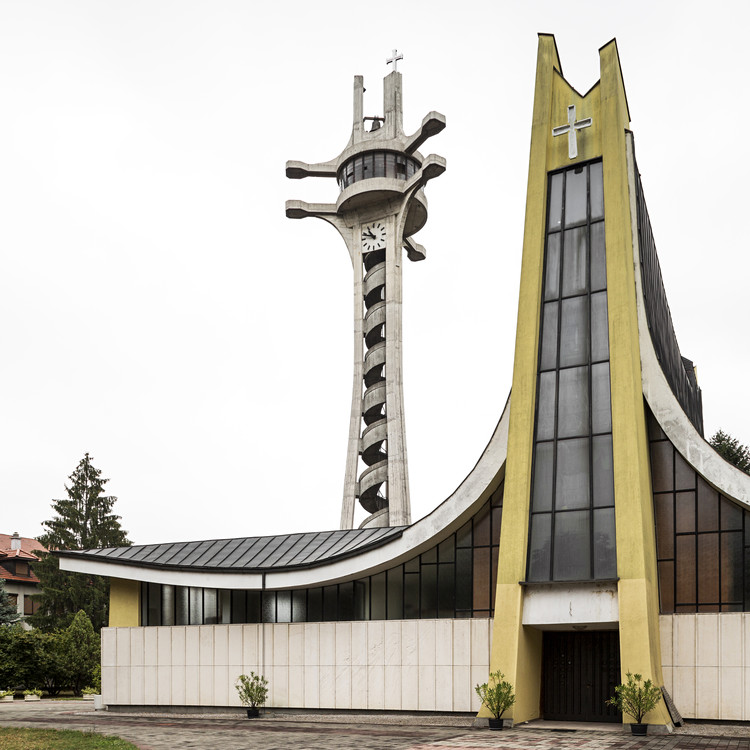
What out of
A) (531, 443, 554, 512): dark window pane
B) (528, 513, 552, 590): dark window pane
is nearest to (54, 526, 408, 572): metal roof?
(528, 513, 552, 590): dark window pane

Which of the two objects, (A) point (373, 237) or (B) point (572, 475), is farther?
(A) point (373, 237)

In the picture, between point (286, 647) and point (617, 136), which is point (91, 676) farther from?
point (617, 136)

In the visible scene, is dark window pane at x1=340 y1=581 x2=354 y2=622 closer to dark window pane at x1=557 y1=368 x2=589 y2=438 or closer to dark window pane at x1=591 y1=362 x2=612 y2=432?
dark window pane at x1=557 y1=368 x2=589 y2=438

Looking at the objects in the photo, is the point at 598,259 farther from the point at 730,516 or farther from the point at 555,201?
the point at 730,516

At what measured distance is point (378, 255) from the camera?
58.6 metres

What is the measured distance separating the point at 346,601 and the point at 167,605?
7029mm

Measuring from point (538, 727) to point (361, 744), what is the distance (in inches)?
206

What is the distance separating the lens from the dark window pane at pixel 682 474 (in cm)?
2472

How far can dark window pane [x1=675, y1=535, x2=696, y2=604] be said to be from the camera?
2409cm

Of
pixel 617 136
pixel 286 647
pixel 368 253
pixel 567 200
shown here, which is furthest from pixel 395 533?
pixel 368 253

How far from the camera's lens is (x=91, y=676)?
1848 inches

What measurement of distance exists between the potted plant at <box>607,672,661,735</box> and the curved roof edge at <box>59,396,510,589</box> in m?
6.69

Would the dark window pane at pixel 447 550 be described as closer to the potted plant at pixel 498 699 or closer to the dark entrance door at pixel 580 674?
the dark entrance door at pixel 580 674

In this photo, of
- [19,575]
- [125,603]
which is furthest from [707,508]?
[19,575]
